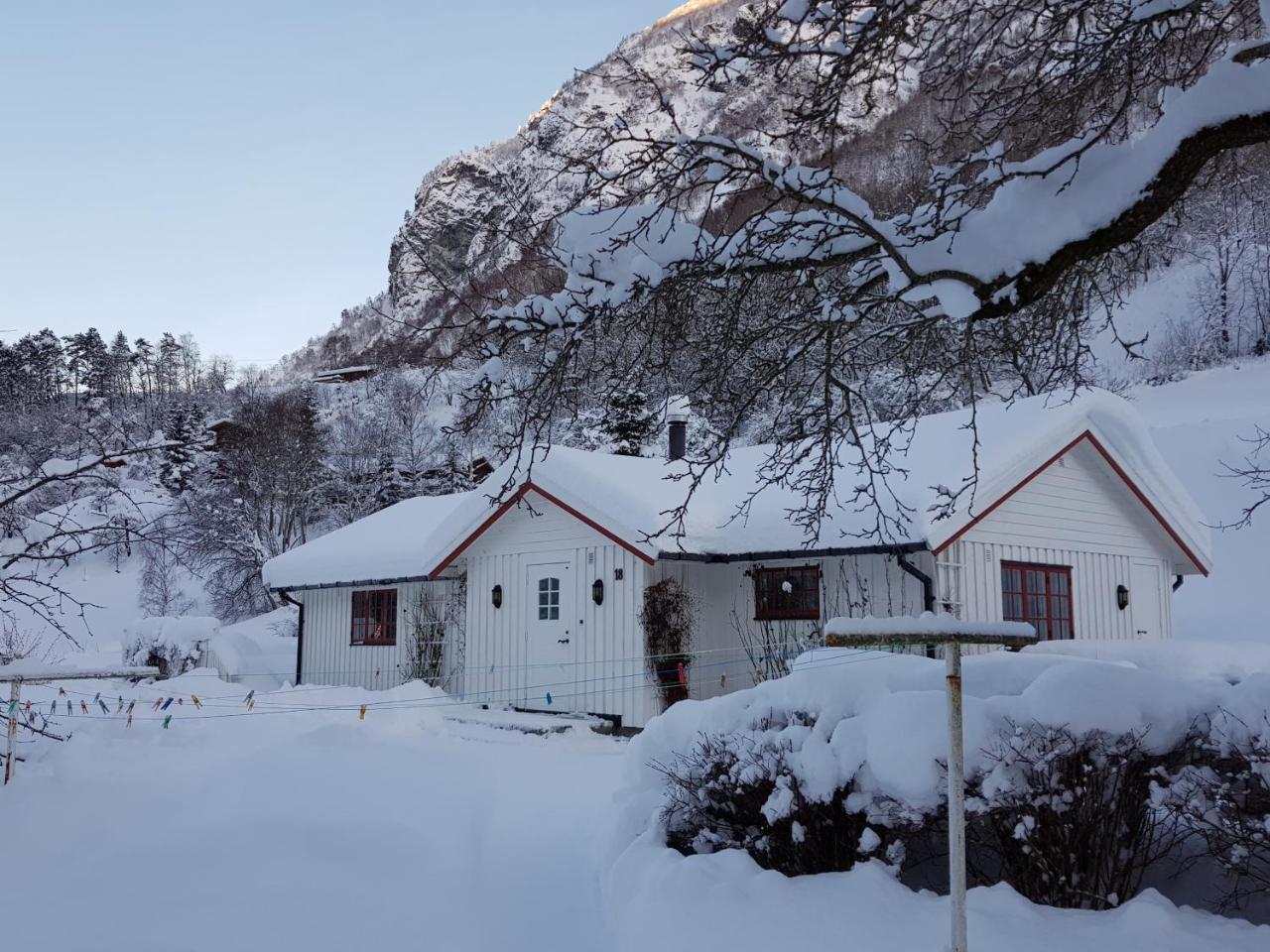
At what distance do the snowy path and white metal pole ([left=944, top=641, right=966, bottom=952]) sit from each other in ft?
6.90

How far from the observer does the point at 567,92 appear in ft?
24.2

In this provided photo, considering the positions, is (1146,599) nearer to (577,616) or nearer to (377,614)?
(577,616)

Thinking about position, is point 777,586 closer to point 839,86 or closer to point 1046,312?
point 1046,312

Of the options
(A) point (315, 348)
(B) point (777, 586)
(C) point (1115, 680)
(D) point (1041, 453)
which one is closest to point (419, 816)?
(C) point (1115, 680)

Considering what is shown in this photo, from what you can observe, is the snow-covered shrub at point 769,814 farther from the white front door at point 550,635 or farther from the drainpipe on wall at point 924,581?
the white front door at point 550,635

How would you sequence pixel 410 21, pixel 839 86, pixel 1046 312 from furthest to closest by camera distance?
pixel 410 21, pixel 1046 312, pixel 839 86

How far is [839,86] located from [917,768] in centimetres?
352

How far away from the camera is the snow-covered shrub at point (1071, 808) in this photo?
4191 mm

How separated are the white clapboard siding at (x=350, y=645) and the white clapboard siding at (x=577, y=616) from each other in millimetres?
1391

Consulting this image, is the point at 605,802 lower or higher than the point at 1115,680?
lower

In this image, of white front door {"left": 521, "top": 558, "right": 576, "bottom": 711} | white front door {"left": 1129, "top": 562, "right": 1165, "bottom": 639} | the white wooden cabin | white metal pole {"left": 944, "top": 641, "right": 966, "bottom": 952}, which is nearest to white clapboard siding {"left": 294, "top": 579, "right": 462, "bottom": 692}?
the white wooden cabin

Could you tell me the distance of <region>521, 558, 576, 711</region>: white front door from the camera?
14.0m

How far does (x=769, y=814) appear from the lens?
4844 millimetres

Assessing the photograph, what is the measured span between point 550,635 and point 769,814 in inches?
378
